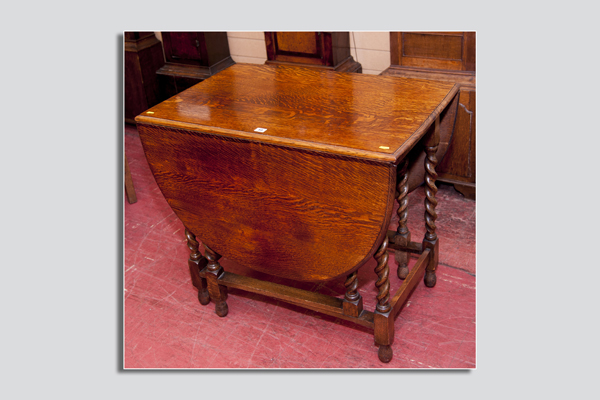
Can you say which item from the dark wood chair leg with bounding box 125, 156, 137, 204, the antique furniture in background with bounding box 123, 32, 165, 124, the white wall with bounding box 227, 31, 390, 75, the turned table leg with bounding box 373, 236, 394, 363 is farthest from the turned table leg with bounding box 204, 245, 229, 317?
the antique furniture in background with bounding box 123, 32, 165, 124

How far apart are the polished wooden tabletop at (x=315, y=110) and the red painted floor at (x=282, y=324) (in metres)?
0.83

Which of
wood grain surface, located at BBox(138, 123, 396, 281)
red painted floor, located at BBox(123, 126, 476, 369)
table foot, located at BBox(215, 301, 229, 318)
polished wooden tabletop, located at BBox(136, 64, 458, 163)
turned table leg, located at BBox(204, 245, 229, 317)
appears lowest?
red painted floor, located at BBox(123, 126, 476, 369)

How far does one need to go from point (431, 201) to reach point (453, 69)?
835mm

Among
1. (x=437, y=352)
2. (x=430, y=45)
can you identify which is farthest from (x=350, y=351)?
(x=430, y=45)

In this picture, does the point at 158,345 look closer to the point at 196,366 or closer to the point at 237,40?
the point at 196,366

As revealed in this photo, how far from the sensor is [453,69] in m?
2.84

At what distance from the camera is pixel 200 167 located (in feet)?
6.84

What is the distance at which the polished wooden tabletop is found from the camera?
5.98 ft

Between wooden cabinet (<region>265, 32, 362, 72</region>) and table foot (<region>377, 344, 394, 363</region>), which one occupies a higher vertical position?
wooden cabinet (<region>265, 32, 362, 72</region>)

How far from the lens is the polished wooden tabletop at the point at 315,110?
5.98 feet

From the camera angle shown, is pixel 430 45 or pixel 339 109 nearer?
pixel 339 109

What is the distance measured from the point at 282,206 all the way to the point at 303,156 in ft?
0.73

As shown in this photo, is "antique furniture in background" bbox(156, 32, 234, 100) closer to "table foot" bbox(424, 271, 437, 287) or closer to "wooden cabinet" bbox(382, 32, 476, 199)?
"wooden cabinet" bbox(382, 32, 476, 199)

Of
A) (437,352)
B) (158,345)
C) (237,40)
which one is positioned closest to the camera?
(437,352)
